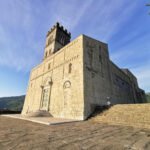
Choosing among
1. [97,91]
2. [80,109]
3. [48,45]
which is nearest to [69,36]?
[48,45]

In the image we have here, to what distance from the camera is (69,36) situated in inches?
1204

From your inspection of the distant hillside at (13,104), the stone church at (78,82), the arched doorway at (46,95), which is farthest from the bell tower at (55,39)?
the distant hillside at (13,104)

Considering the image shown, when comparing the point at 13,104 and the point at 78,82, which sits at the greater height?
the point at 13,104

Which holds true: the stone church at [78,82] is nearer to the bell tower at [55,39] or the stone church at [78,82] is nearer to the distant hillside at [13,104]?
the bell tower at [55,39]

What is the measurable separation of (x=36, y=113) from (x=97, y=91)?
309 inches

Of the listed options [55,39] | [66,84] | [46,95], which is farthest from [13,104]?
→ [66,84]

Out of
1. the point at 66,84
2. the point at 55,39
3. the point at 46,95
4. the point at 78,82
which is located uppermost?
the point at 55,39

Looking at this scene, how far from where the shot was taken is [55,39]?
26297 mm

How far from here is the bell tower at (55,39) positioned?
26.1 meters

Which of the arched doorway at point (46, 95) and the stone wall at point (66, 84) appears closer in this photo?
the stone wall at point (66, 84)

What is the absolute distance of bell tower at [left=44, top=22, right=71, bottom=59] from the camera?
26.1 metres

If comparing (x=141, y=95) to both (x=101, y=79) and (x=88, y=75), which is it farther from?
(x=88, y=75)

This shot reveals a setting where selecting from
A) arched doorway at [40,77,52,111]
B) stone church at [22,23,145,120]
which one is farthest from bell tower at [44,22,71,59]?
arched doorway at [40,77,52,111]

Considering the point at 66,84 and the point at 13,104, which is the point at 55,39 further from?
the point at 13,104
